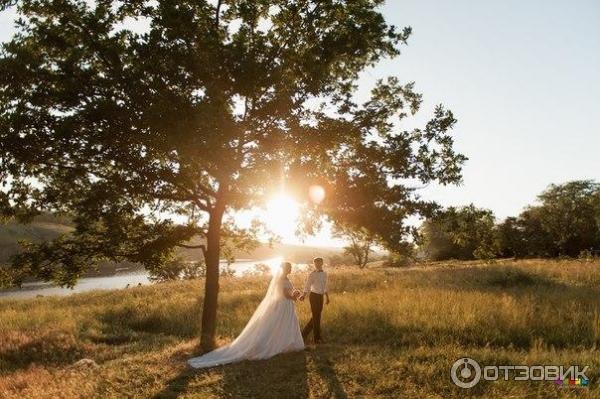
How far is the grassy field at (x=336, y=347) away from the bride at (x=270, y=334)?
0.55 m

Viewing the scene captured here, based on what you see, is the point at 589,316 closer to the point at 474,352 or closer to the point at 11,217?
the point at 474,352

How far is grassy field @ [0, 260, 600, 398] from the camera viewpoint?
9945 millimetres

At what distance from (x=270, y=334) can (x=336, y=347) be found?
1827 millimetres

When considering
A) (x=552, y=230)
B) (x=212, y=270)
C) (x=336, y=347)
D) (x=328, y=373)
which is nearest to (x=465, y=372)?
(x=328, y=373)

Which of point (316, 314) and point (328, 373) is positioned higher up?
point (316, 314)

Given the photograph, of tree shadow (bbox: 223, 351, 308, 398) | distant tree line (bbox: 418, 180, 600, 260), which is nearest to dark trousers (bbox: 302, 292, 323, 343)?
tree shadow (bbox: 223, 351, 308, 398)

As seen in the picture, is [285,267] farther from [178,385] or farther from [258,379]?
[178,385]

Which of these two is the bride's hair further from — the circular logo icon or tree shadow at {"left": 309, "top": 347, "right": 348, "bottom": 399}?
the circular logo icon

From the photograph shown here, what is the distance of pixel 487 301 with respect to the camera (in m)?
17.0

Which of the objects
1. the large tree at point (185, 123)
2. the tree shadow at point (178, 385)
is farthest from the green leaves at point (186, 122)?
the tree shadow at point (178, 385)

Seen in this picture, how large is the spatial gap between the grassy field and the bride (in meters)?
0.55

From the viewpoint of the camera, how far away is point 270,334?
1330 cm

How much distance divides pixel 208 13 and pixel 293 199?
5.85 metres

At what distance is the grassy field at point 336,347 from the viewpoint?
9.95 metres
